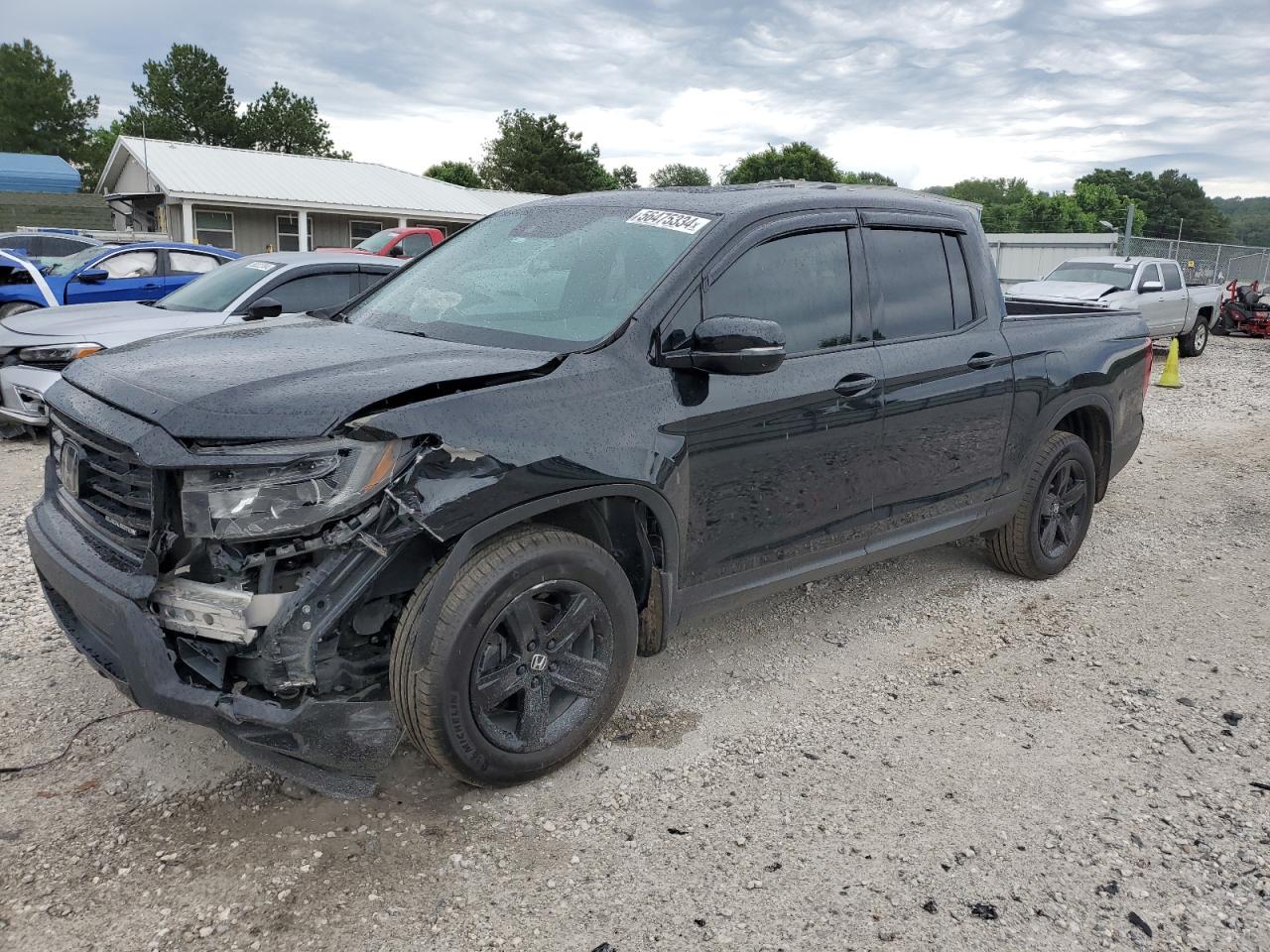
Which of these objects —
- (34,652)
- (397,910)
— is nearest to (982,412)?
(397,910)

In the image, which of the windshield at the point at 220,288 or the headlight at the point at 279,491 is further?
the windshield at the point at 220,288

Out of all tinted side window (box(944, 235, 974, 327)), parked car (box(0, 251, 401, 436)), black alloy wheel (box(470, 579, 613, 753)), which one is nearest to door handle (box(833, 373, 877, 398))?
tinted side window (box(944, 235, 974, 327))

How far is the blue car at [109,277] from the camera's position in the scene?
36.2ft

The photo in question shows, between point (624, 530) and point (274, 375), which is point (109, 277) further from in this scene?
point (624, 530)

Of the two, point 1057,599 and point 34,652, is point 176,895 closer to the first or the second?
point 34,652

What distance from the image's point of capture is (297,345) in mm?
3363

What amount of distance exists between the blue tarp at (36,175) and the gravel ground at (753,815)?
47.1 meters

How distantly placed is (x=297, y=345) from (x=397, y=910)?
1840 millimetres

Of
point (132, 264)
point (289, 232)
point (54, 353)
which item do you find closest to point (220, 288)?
point (54, 353)

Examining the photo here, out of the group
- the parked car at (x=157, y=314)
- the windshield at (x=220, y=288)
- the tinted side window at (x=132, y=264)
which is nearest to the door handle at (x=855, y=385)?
the parked car at (x=157, y=314)

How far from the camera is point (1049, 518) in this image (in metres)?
5.35

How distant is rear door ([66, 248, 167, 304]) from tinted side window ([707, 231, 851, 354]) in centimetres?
965

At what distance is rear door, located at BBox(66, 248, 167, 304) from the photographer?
11242mm

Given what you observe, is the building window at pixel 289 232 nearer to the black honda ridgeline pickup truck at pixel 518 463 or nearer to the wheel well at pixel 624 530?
the black honda ridgeline pickup truck at pixel 518 463
